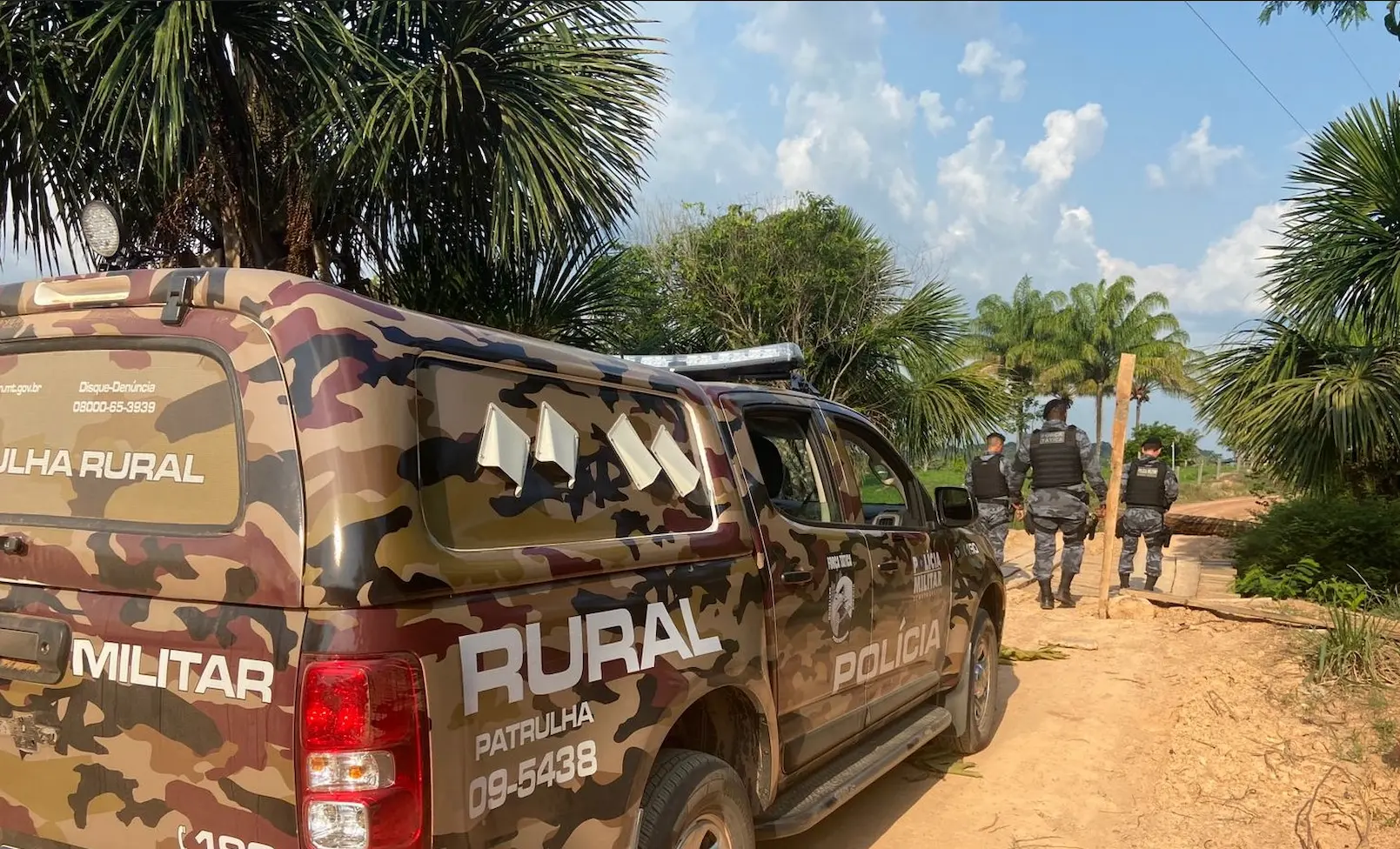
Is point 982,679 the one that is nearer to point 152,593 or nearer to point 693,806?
point 693,806

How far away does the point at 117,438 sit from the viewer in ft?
6.72

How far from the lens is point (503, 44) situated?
6520 mm

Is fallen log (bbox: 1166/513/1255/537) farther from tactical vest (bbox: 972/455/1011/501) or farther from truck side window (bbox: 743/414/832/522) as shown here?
truck side window (bbox: 743/414/832/522)

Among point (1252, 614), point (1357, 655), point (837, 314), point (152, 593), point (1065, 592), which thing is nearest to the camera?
point (152, 593)

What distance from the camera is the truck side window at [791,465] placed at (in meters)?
3.55

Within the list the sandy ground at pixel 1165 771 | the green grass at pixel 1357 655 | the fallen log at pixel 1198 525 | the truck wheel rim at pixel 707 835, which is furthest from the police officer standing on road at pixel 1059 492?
the truck wheel rim at pixel 707 835

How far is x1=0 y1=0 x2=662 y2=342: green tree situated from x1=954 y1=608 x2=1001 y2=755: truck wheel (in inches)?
146

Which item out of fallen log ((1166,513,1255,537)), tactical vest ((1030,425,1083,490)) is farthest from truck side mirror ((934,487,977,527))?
fallen log ((1166,513,1255,537))

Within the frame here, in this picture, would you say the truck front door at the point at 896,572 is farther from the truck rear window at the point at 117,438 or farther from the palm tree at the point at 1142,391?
the palm tree at the point at 1142,391

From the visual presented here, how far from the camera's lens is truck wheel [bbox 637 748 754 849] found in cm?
240

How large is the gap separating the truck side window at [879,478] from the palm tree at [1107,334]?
3427 centimetres

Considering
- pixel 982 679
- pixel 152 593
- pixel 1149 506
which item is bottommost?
pixel 982 679

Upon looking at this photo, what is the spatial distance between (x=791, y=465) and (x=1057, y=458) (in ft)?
20.0

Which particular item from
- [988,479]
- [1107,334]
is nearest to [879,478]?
[988,479]
